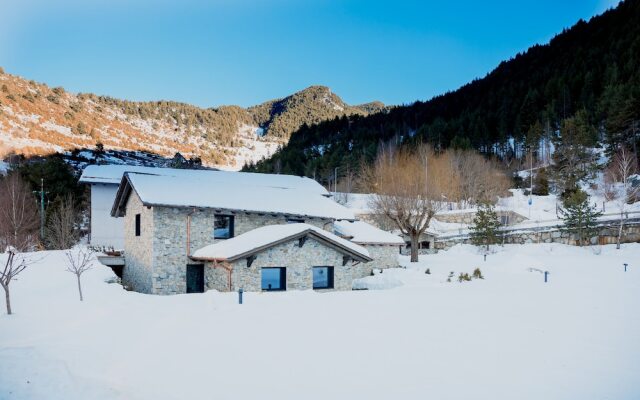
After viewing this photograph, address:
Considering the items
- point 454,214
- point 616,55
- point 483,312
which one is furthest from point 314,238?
point 616,55

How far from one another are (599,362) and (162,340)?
345 inches

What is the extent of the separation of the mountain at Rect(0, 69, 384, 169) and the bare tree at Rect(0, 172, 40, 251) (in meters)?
46.5

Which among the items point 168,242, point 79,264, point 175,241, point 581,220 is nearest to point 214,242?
point 175,241

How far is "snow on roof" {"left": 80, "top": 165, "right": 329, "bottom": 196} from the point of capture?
81.9 ft

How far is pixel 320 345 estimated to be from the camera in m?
9.58

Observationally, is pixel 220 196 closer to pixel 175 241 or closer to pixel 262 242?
pixel 175 241

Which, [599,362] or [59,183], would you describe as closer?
[599,362]

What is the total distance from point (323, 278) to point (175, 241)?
344 inches

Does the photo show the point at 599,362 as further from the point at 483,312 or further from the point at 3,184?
the point at 3,184

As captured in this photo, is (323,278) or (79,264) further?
(323,278)

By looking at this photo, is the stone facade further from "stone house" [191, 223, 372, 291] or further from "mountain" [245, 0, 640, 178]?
"mountain" [245, 0, 640, 178]

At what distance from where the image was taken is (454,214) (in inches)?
1848

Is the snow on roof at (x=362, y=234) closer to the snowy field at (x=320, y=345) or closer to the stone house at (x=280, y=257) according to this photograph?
the stone house at (x=280, y=257)

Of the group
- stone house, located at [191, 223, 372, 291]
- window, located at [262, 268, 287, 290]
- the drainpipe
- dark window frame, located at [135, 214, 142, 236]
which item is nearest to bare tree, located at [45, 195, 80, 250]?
dark window frame, located at [135, 214, 142, 236]
